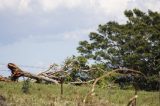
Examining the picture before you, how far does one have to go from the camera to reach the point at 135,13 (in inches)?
1601

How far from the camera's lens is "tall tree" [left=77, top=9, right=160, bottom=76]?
36969 millimetres

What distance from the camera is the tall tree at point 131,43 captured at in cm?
3697

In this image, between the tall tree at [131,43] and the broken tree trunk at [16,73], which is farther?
the tall tree at [131,43]

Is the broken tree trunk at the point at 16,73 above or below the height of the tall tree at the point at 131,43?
below

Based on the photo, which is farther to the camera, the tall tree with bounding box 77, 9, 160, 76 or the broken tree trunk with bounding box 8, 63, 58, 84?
the tall tree with bounding box 77, 9, 160, 76

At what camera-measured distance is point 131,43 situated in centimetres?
3781

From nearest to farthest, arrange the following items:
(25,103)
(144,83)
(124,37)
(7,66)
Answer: (25,103)
(7,66)
(144,83)
(124,37)

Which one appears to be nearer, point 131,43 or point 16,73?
point 16,73

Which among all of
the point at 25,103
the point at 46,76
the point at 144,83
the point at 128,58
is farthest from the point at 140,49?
the point at 25,103

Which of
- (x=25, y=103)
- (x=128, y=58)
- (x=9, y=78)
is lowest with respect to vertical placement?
(x=25, y=103)

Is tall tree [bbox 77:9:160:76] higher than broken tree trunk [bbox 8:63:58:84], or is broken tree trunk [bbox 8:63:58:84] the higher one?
tall tree [bbox 77:9:160:76]

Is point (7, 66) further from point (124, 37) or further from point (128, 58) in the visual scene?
point (124, 37)

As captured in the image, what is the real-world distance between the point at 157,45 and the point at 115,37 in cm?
368

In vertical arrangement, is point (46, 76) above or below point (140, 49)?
below
